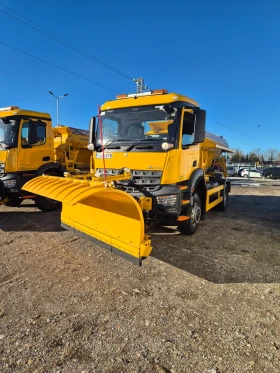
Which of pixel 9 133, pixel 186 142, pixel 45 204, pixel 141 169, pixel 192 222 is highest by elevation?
pixel 9 133

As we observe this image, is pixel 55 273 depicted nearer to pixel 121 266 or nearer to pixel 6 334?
pixel 121 266

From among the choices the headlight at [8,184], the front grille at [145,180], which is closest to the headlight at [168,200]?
the front grille at [145,180]

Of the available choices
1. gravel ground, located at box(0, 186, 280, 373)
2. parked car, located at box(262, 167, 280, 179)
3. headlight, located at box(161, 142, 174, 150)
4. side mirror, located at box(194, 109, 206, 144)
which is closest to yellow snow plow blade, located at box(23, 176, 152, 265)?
gravel ground, located at box(0, 186, 280, 373)

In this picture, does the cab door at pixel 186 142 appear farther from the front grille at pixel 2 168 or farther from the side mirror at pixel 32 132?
the front grille at pixel 2 168

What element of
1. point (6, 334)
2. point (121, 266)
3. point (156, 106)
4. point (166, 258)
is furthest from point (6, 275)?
point (156, 106)

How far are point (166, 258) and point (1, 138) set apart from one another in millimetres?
5743

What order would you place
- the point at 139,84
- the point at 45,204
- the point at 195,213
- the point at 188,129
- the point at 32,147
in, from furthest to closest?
the point at 139,84, the point at 45,204, the point at 32,147, the point at 195,213, the point at 188,129

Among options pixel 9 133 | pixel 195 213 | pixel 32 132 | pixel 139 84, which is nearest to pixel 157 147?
pixel 195 213

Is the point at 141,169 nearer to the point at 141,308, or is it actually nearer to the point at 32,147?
the point at 141,308

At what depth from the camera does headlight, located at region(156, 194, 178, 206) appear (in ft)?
14.4

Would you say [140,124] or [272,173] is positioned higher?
[140,124]

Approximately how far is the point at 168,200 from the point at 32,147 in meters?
4.93

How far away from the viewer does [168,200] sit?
4.38 m

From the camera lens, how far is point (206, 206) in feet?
20.0
